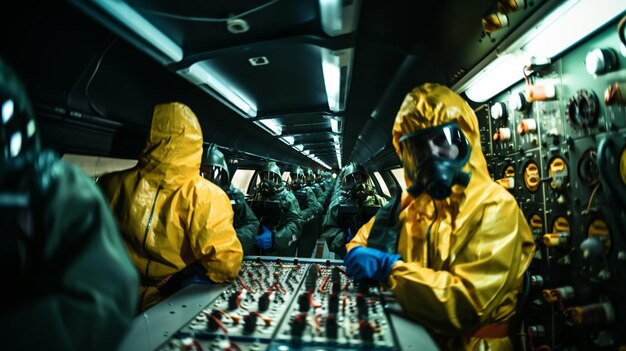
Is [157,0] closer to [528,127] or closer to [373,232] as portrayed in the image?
[373,232]

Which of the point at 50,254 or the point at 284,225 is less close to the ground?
the point at 50,254

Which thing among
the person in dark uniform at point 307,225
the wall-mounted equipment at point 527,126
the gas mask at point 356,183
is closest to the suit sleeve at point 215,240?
the wall-mounted equipment at point 527,126

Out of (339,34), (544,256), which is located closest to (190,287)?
(339,34)

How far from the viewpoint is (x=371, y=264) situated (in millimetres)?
1821

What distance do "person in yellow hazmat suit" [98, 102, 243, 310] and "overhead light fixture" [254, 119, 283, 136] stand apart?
116 inches

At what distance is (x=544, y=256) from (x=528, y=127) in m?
1.04

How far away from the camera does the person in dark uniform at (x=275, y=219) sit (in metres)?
5.04

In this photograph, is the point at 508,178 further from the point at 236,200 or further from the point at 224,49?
the point at 236,200

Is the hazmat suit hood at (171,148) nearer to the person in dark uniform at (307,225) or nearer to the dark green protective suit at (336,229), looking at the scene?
the dark green protective suit at (336,229)

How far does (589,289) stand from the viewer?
6.09 ft

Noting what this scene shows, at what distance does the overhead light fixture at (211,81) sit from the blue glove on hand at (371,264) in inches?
93.2

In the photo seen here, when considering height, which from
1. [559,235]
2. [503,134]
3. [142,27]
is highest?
[142,27]

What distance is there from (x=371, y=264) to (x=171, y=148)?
1.89 meters

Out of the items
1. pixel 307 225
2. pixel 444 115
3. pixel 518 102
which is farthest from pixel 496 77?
pixel 307 225
